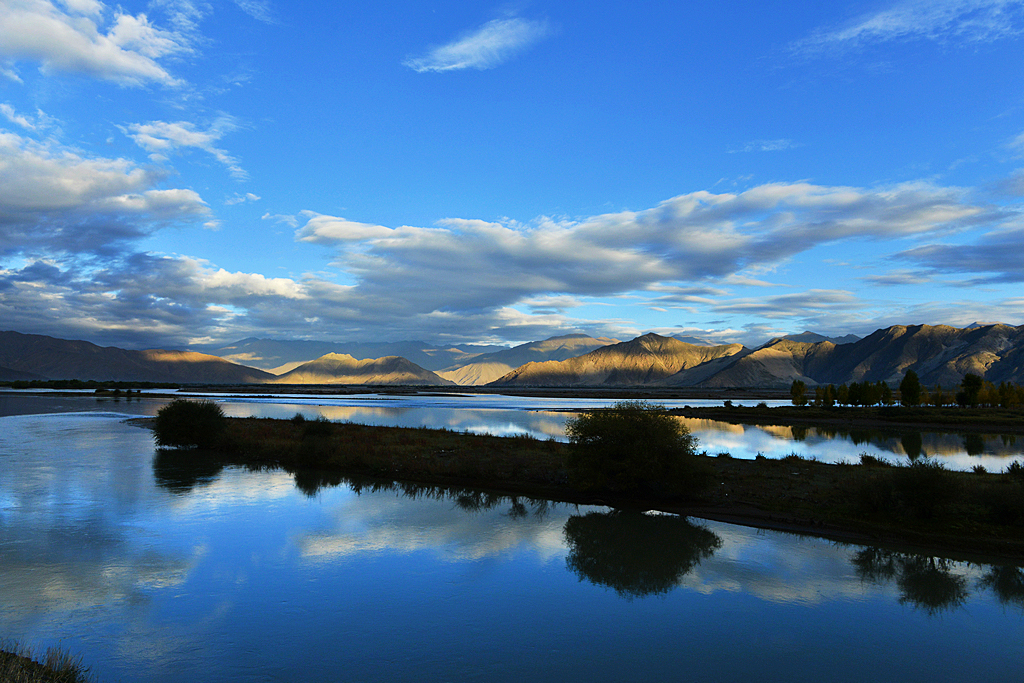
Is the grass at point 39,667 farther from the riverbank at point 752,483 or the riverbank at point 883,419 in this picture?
the riverbank at point 883,419

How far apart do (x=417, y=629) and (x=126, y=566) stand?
7614mm

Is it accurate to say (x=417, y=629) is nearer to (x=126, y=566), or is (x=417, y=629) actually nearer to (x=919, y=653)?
(x=126, y=566)

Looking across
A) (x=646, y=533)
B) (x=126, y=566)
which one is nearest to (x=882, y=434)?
(x=646, y=533)

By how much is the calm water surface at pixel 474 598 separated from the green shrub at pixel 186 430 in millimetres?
16445

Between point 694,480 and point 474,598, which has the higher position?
point 694,480

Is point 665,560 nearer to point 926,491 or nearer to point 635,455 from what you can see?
point 635,455

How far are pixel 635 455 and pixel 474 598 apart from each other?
10958 mm

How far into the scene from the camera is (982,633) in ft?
34.8

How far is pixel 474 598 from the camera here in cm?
1180

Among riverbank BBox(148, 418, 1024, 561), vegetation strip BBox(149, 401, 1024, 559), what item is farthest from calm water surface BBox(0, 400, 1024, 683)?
vegetation strip BBox(149, 401, 1024, 559)

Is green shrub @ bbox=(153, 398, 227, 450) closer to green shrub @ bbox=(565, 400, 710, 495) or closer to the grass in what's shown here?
green shrub @ bbox=(565, 400, 710, 495)

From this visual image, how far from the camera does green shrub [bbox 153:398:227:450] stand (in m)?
35.9

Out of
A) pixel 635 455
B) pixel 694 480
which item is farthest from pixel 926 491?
pixel 635 455

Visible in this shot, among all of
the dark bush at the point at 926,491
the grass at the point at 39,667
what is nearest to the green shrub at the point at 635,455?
the dark bush at the point at 926,491
